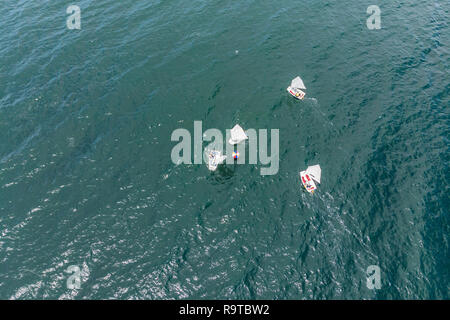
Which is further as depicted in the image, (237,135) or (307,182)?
(237,135)

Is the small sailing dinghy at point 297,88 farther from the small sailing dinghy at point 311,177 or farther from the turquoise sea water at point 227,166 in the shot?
the small sailing dinghy at point 311,177

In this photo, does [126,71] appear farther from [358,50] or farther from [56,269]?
[358,50]

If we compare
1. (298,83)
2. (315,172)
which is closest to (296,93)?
(298,83)

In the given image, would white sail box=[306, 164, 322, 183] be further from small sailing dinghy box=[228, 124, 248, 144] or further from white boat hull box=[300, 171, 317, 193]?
small sailing dinghy box=[228, 124, 248, 144]

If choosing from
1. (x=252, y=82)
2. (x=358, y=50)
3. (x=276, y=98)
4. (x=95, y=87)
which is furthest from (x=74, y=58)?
(x=358, y=50)

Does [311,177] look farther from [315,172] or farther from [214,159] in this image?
[214,159]

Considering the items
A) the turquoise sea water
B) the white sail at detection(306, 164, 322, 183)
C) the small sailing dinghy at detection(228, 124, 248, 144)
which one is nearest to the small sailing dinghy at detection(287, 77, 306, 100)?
the turquoise sea water
